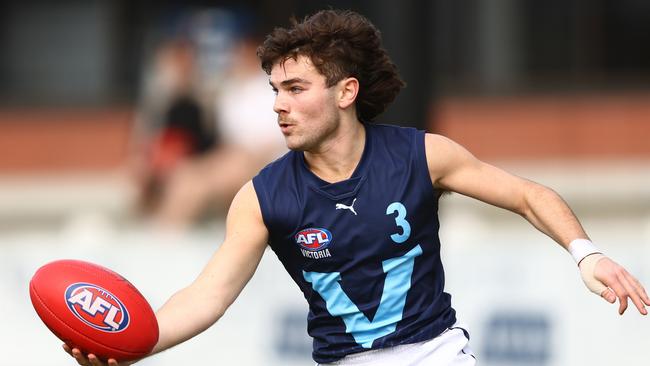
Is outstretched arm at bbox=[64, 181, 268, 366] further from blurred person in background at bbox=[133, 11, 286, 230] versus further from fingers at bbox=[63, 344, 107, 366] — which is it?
blurred person in background at bbox=[133, 11, 286, 230]

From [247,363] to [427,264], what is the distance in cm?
383

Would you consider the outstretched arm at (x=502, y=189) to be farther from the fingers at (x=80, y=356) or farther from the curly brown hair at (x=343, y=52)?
the fingers at (x=80, y=356)

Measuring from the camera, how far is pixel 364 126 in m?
5.66

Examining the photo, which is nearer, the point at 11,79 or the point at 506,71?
the point at 506,71

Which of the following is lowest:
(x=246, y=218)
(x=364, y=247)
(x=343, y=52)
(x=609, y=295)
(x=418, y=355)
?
(x=418, y=355)

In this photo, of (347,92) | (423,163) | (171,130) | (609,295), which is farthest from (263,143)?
(609,295)

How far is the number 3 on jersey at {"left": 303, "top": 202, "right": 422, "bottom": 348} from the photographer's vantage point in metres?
5.36

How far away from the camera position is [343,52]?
216 inches

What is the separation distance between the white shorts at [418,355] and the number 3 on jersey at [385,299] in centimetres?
6

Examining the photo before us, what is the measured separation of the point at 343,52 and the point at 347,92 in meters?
0.16

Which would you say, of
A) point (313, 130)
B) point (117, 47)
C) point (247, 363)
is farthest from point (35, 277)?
point (117, 47)

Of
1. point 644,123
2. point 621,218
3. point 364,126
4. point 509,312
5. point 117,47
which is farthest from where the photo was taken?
point 117,47

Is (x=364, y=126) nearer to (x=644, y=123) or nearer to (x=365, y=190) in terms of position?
(x=365, y=190)

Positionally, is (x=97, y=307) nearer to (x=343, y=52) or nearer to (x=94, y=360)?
(x=94, y=360)
